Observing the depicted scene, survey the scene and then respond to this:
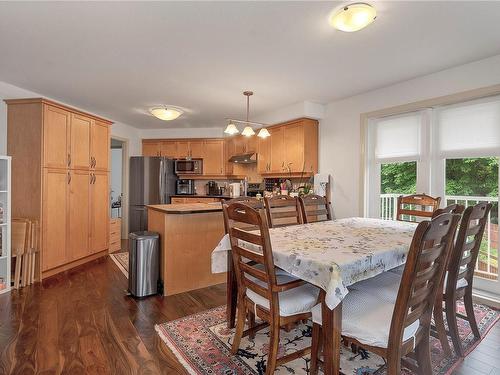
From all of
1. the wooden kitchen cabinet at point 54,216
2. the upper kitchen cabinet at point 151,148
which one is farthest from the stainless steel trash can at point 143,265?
the upper kitchen cabinet at point 151,148

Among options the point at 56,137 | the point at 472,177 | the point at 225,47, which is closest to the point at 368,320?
the point at 225,47

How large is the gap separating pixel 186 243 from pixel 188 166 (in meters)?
3.18

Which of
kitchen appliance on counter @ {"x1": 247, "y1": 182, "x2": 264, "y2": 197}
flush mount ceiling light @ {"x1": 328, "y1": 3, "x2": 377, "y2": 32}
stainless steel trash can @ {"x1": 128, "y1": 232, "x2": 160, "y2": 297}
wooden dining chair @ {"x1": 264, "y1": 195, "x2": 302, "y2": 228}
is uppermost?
flush mount ceiling light @ {"x1": 328, "y1": 3, "x2": 377, "y2": 32}

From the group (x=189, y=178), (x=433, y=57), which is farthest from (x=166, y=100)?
(x=433, y=57)

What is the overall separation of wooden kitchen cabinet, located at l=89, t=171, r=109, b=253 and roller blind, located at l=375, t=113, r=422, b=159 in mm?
4089

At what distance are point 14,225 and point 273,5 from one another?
11.6 ft

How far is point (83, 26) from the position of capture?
216 centimetres

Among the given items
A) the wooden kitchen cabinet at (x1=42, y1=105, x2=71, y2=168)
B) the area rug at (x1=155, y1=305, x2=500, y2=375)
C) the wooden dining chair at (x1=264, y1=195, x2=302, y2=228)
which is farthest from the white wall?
the wooden kitchen cabinet at (x1=42, y1=105, x2=71, y2=168)

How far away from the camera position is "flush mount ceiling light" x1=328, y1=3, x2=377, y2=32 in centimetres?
191

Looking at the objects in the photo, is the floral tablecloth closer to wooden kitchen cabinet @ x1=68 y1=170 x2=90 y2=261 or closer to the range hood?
wooden kitchen cabinet @ x1=68 y1=170 x2=90 y2=261

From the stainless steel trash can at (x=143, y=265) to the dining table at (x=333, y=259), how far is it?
1.16m

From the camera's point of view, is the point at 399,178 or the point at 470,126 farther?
the point at 399,178

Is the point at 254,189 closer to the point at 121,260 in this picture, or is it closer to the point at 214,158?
the point at 214,158

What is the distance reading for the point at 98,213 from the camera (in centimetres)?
418
